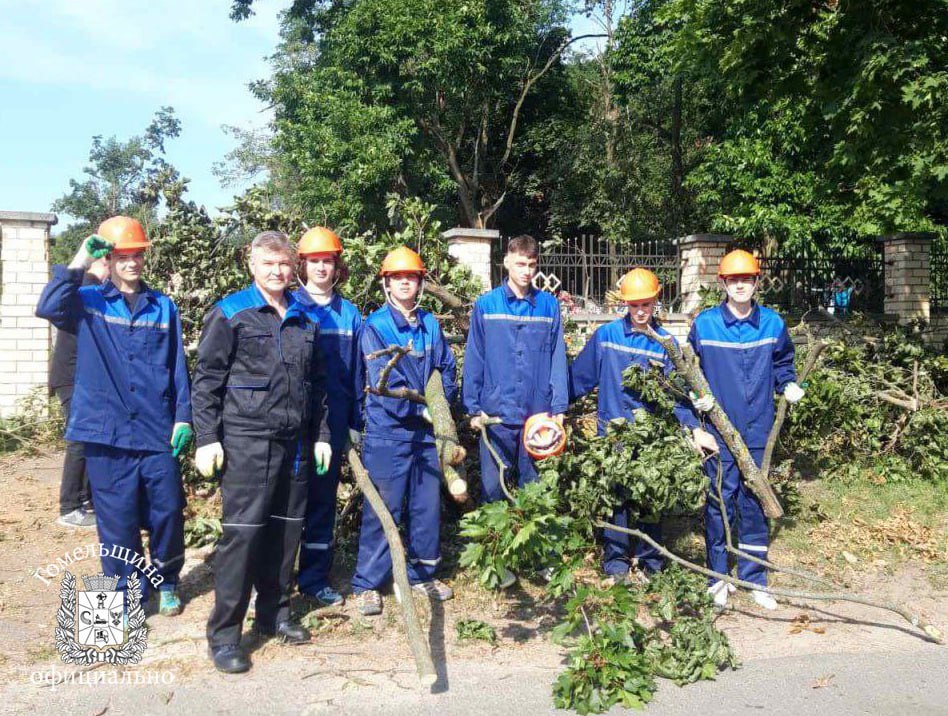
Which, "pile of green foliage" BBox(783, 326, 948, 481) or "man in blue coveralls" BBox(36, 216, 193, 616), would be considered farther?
"pile of green foliage" BBox(783, 326, 948, 481)

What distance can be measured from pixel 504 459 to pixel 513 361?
63 centimetres

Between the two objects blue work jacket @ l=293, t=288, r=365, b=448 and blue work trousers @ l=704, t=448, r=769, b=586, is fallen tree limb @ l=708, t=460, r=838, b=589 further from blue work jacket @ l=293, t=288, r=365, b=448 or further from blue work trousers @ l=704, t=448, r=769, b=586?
blue work jacket @ l=293, t=288, r=365, b=448

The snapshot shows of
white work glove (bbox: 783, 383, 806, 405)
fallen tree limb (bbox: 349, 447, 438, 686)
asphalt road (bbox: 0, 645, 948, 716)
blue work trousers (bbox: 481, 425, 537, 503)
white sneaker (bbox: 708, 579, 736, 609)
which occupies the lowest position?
asphalt road (bbox: 0, 645, 948, 716)

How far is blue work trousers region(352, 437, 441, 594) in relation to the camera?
4.84m

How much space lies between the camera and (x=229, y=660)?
4.01 meters

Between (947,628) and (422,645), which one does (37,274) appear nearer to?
(422,645)

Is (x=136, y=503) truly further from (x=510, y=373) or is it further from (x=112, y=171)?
(x=112, y=171)

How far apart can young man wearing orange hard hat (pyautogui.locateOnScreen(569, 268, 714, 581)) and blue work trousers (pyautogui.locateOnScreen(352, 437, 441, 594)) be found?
1.15 meters

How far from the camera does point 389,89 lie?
2081 centimetres

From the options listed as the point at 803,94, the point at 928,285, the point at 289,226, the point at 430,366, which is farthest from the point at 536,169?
the point at 430,366

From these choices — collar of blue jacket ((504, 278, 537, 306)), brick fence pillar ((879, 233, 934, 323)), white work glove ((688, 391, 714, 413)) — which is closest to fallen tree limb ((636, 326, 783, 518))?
white work glove ((688, 391, 714, 413))

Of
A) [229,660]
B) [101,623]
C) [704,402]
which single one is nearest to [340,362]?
[229,660]

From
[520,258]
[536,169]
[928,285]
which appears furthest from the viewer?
[536,169]

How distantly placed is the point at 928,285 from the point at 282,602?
11839 mm
